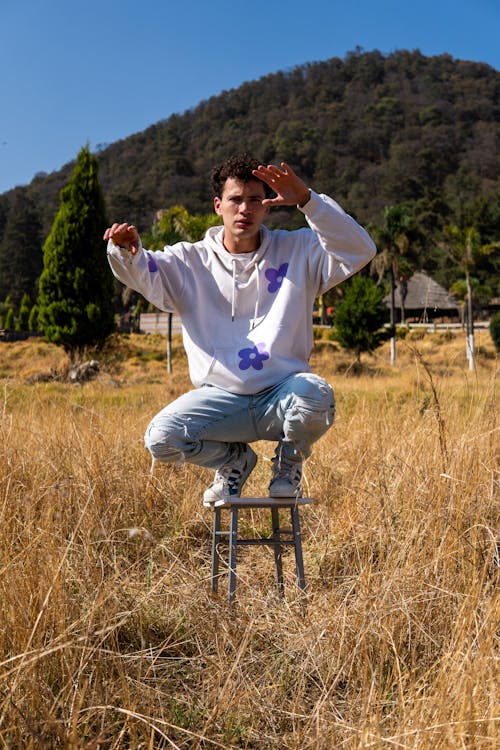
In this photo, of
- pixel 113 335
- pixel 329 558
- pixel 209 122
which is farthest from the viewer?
pixel 209 122

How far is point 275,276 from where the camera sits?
314 centimetres

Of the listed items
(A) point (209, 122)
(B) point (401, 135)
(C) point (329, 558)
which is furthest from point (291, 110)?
(C) point (329, 558)

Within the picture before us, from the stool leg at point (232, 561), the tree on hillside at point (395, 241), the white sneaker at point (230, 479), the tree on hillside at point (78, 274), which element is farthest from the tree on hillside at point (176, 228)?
the stool leg at point (232, 561)

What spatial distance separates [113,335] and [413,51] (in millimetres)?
113232

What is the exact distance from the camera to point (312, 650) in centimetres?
228

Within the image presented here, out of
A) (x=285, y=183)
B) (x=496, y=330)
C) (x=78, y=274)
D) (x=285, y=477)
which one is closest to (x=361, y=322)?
(x=496, y=330)

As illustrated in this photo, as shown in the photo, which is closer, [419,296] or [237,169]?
[237,169]

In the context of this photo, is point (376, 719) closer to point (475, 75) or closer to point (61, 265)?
point (61, 265)

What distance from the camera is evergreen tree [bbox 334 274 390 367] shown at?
32312 millimetres

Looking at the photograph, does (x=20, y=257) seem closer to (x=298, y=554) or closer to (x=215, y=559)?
(x=215, y=559)

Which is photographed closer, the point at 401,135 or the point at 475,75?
the point at 401,135

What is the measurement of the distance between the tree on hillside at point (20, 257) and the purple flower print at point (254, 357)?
62795mm

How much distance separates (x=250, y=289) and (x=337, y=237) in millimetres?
444

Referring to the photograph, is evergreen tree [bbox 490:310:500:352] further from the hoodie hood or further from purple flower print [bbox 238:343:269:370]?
purple flower print [bbox 238:343:269:370]
